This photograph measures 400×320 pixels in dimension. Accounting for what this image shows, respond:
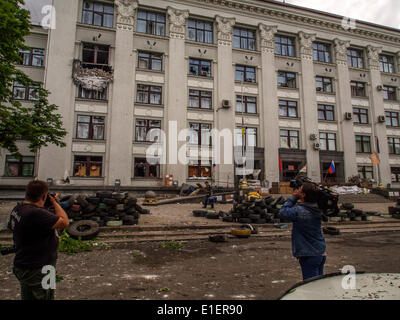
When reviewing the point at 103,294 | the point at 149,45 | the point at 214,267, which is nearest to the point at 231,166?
the point at 149,45

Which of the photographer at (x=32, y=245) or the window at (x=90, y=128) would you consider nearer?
the photographer at (x=32, y=245)

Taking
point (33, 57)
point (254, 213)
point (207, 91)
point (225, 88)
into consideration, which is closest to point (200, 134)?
point (207, 91)

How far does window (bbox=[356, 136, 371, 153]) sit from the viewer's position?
29.0 m

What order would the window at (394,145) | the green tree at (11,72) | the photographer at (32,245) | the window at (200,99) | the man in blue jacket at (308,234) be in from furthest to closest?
the window at (394,145), the window at (200,99), the green tree at (11,72), the man in blue jacket at (308,234), the photographer at (32,245)

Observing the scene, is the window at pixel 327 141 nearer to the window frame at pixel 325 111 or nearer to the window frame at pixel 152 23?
the window frame at pixel 325 111

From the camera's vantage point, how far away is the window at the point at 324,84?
1147 inches

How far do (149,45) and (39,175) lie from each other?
52.4ft

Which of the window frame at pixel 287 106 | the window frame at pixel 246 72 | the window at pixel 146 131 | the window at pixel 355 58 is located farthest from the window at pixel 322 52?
the window at pixel 146 131

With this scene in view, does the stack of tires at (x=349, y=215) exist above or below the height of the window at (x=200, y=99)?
below

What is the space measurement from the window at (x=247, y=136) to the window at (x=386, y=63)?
2133 centimetres

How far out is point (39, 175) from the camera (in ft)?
66.6

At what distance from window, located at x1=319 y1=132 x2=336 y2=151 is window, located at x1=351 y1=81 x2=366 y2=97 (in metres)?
6.76

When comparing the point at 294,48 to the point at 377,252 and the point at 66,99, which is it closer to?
the point at 66,99

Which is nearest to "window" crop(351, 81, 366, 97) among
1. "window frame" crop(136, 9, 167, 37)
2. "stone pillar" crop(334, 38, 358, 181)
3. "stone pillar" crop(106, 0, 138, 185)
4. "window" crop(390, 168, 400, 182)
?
"stone pillar" crop(334, 38, 358, 181)
